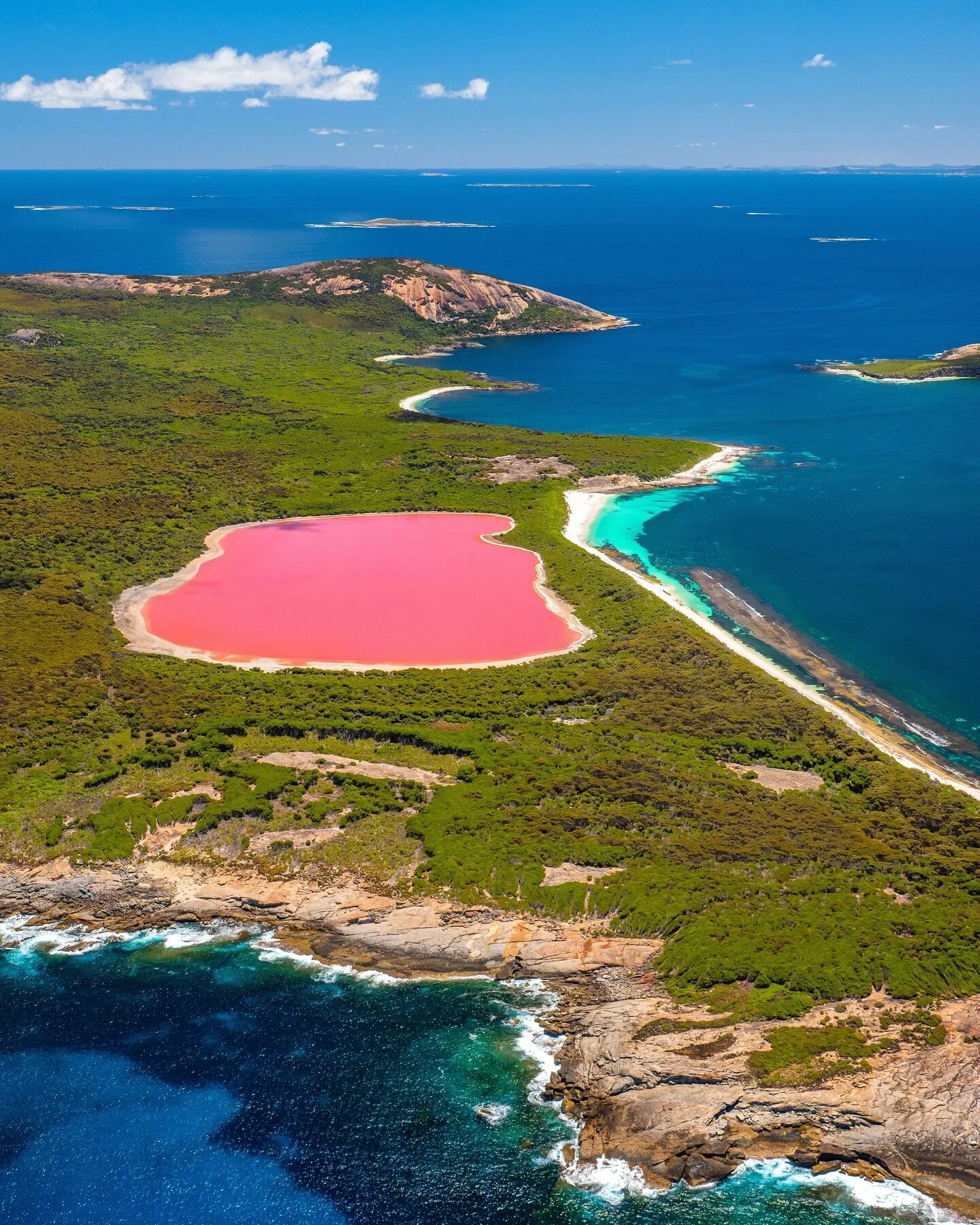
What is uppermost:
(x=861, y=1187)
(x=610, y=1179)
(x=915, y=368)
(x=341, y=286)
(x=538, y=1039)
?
(x=341, y=286)

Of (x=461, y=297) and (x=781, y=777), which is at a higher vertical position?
(x=461, y=297)

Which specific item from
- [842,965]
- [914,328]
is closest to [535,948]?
[842,965]

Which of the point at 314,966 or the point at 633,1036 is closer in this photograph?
the point at 633,1036

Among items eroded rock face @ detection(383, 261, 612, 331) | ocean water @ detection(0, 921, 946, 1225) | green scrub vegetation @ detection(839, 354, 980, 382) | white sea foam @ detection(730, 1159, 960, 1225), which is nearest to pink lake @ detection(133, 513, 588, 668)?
ocean water @ detection(0, 921, 946, 1225)

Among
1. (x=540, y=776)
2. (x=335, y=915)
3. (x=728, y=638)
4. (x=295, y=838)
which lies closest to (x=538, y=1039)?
(x=335, y=915)

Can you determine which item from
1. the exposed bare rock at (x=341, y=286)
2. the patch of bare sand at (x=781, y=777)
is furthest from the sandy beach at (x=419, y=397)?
the patch of bare sand at (x=781, y=777)

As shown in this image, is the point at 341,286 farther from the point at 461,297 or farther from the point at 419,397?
the point at 419,397

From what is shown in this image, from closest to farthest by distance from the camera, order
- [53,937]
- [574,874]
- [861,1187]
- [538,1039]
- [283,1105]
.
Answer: [861,1187] < [283,1105] < [538,1039] < [53,937] < [574,874]

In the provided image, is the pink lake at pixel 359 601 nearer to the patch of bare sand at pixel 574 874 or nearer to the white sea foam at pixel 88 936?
the patch of bare sand at pixel 574 874
